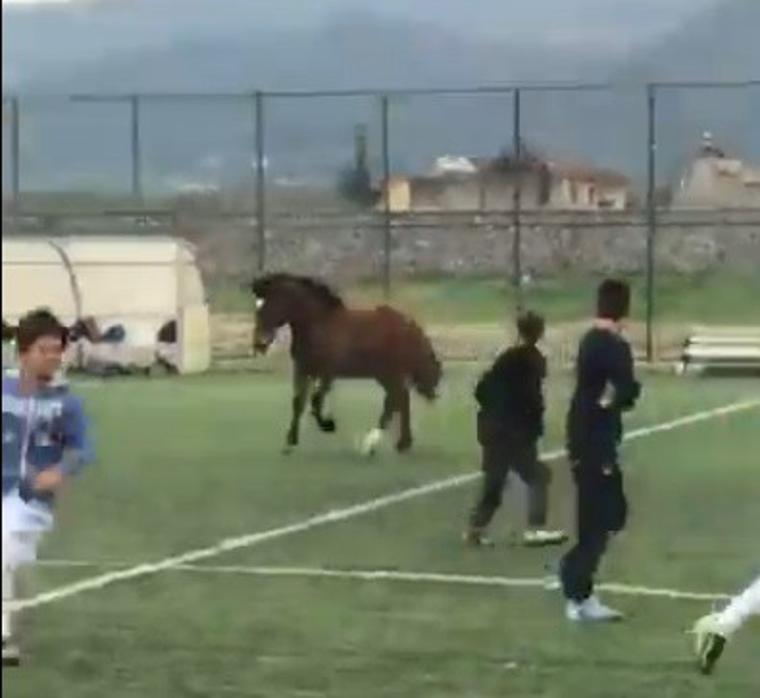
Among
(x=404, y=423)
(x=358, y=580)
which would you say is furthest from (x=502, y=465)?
(x=404, y=423)

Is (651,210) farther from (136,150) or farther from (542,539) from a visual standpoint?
(136,150)

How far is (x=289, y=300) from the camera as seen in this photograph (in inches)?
710

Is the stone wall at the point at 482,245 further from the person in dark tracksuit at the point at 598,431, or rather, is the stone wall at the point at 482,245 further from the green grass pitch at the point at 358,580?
the person in dark tracksuit at the point at 598,431

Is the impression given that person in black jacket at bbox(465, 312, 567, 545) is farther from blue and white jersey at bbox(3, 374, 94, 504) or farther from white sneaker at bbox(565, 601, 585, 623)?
blue and white jersey at bbox(3, 374, 94, 504)

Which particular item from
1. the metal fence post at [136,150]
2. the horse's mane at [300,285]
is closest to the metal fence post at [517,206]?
the horse's mane at [300,285]

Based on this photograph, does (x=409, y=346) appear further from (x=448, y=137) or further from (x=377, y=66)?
(x=377, y=66)

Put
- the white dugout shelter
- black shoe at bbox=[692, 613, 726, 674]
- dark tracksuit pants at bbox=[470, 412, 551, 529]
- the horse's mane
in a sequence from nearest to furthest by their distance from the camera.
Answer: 1. black shoe at bbox=[692, 613, 726, 674]
2. dark tracksuit pants at bbox=[470, 412, 551, 529]
3. the horse's mane
4. the white dugout shelter

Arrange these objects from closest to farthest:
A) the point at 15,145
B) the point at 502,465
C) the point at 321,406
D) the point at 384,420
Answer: the point at 15,145, the point at 502,465, the point at 384,420, the point at 321,406

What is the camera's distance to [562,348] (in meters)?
18.5

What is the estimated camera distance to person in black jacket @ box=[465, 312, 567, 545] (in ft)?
37.6

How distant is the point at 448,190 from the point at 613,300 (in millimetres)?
7997

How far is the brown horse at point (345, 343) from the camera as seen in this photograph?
18062mm

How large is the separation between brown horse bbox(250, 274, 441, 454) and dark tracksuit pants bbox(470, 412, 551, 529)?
17.8 feet

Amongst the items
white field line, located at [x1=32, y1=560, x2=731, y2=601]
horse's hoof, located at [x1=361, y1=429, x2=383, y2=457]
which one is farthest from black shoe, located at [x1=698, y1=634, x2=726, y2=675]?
horse's hoof, located at [x1=361, y1=429, x2=383, y2=457]
